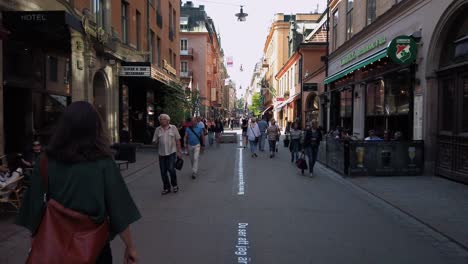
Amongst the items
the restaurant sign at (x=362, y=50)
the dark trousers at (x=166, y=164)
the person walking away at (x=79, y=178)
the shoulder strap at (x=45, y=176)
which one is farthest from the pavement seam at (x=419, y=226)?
the restaurant sign at (x=362, y=50)

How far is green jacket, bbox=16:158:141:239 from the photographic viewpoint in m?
2.33

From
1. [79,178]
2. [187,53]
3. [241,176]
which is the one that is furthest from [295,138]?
[187,53]

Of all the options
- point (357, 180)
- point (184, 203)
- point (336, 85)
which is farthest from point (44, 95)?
point (336, 85)

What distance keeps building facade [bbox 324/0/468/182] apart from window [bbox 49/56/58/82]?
10.1 meters

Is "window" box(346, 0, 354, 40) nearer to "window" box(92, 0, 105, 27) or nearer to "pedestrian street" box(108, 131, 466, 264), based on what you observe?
"window" box(92, 0, 105, 27)

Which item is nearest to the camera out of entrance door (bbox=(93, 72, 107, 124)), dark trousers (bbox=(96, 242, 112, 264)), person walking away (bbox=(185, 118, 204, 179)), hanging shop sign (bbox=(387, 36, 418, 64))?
dark trousers (bbox=(96, 242, 112, 264))

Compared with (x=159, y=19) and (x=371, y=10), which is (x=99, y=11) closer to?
(x=159, y=19)

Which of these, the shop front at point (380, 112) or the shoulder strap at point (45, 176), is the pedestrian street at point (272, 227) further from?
the shoulder strap at point (45, 176)

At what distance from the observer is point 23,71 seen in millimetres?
11031

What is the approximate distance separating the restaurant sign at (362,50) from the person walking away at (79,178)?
47.9ft

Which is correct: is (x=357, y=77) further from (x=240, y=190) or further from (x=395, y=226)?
(x=395, y=226)

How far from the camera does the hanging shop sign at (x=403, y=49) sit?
12.0 metres

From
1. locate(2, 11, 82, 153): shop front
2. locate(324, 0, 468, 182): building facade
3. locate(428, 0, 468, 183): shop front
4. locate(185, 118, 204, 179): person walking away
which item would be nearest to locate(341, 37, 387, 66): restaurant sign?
locate(324, 0, 468, 182): building facade

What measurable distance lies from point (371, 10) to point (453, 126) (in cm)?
820
